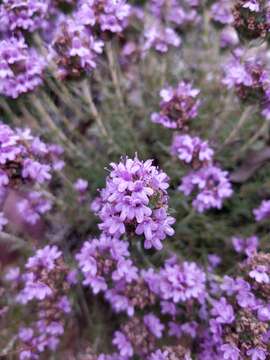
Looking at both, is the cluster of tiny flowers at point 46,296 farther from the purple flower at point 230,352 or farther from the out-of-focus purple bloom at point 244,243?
the out-of-focus purple bloom at point 244,243

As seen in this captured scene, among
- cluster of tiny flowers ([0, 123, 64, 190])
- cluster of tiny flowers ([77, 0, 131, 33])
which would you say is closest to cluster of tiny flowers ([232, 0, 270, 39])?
cluster of tiny flowers ([77, 0, 131, 33])

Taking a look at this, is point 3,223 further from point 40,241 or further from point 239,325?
point 239,325

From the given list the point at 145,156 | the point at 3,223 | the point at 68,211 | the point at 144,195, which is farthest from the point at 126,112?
the point at 144,195

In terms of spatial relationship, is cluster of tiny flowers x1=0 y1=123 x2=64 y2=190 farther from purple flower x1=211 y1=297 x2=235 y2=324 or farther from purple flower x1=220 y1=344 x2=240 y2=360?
purple flower x1=220 y1=344 x2=240 y2=360

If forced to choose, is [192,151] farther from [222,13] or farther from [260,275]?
[222,13]

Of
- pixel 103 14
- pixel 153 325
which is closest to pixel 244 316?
pixel 153 325
